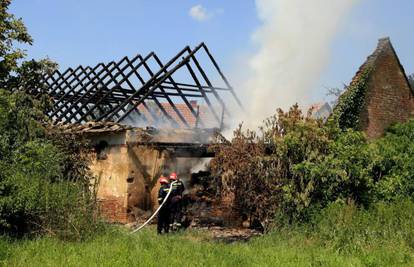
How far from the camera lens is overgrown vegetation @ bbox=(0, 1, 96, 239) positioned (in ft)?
33.0

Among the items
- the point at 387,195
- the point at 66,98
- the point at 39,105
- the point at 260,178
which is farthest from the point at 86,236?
the point at 66,98

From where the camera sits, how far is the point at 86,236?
1008 centimetres

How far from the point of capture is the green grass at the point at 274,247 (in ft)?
26.9

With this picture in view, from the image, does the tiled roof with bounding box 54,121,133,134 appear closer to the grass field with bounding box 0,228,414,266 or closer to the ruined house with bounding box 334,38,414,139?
the grass field with bounding box 0,228,414,266

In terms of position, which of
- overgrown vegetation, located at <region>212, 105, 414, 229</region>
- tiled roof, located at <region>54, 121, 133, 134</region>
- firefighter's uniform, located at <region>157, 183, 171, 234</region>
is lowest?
firefighter's uniform, located at <region>157, 183, 171, 234</region>

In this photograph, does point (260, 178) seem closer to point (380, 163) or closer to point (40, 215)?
point (380, 163)

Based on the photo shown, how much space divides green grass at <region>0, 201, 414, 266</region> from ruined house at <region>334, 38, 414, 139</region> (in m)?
6.72

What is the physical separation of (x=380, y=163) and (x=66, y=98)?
12243 millimetres

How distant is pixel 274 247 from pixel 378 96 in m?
10.9

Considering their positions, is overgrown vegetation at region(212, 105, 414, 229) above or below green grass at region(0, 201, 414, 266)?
above

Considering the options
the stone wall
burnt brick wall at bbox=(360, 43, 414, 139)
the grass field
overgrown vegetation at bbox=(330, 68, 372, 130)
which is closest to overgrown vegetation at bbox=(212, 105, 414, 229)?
the grass field

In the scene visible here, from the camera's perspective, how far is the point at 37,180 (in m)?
10.6

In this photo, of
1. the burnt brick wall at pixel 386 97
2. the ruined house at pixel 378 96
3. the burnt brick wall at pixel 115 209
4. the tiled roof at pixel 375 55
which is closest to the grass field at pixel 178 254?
the burnt brick wall at pixel 115 209

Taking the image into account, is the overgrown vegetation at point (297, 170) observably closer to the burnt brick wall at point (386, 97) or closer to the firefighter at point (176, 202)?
the firefighter at point (176, 202)
